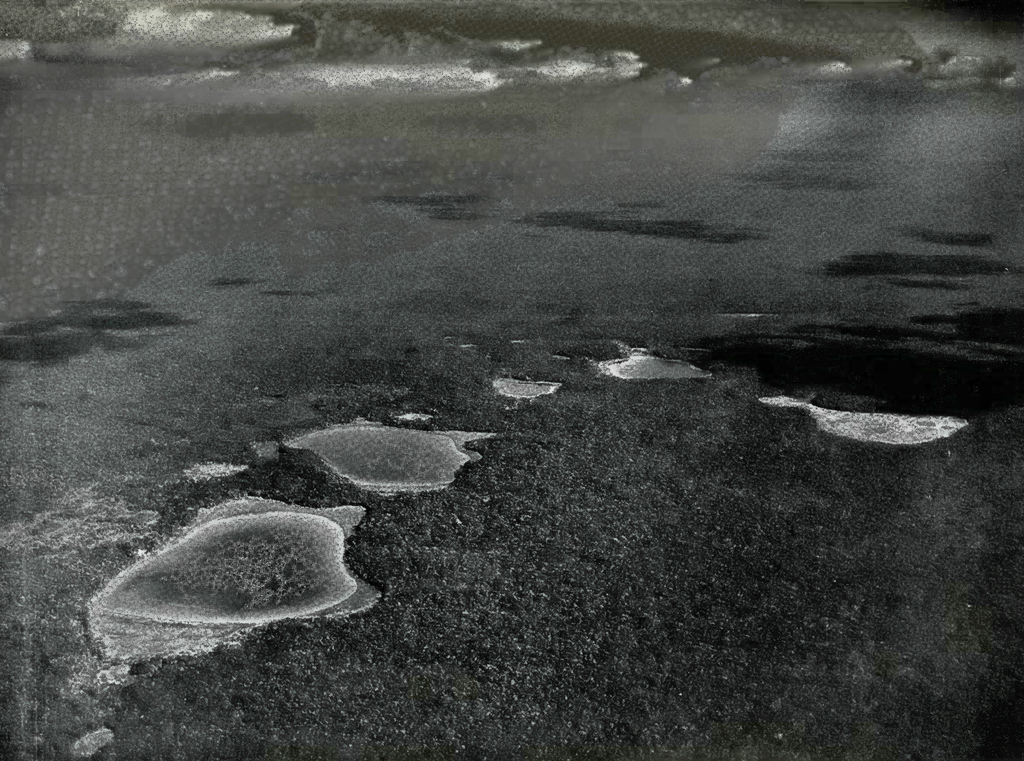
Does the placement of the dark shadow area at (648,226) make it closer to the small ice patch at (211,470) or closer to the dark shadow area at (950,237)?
the dark shadow area at (950,237)

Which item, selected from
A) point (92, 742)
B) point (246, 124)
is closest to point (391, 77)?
point (246, 124)

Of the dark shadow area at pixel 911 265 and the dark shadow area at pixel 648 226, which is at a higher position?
the dark shadow area at pixel 648 226

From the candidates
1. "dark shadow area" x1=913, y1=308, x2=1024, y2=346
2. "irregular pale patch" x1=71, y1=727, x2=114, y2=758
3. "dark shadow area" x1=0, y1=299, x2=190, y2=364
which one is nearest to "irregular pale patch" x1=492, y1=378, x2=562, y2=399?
"dark shadow area" x1=0, y1=299, x2=190, y2=364

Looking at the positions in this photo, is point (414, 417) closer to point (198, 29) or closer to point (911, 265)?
point (911, 265)

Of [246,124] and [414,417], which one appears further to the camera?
[246,124]

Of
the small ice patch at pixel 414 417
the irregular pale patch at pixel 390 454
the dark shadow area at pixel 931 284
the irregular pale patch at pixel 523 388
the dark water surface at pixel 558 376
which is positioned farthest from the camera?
the dark shadow area at pixel 931 284

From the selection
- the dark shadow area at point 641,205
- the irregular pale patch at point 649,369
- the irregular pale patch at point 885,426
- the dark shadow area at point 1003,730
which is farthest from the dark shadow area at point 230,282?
the dark shadow area at point 1003,730
